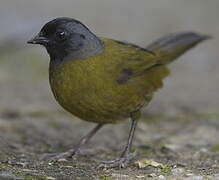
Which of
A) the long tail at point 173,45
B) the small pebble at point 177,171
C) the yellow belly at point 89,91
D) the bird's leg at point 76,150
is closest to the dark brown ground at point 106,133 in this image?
the small pebble at point 177,171

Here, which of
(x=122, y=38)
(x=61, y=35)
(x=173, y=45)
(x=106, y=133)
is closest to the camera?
(x=61, y=35)

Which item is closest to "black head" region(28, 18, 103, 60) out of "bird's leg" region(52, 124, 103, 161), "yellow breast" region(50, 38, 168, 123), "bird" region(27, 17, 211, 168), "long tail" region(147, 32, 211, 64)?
"bird" region(27, 17, 211, 168)

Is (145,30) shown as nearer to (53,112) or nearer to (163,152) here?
(53,112)

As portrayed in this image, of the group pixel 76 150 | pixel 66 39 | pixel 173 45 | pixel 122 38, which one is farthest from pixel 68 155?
pixel 122 38

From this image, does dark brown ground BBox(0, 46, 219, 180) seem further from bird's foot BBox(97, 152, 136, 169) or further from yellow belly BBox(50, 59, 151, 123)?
yellow belly BBox(50, 59, 151, 123)

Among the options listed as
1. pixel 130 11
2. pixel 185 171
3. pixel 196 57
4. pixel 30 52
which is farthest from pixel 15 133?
pixel 130 11

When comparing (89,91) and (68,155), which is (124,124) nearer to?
(68,155)
